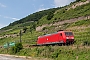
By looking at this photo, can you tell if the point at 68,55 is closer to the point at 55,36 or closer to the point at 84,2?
the point at 55,36

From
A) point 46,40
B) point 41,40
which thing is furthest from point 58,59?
point 41,40

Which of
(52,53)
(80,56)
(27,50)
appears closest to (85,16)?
(27,50)

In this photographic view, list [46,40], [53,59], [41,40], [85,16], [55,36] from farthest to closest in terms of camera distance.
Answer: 1. [85,16]
2. [41,40]
3. [46,40]
4. [55,36]
5. [53,59]

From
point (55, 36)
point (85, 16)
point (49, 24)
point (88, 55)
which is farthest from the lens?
point (49, 24)

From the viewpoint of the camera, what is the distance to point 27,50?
63969 millimetres

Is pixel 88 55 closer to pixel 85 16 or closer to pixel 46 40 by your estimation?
pixel 46 40

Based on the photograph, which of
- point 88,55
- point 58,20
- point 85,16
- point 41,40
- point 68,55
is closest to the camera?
point 88,55

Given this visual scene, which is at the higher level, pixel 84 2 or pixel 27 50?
pixel 84 2

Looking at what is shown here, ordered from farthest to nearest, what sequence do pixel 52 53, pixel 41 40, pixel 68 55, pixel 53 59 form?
pixel 41 40
pixel 52 53
pixel 53 59
pixel 68 55

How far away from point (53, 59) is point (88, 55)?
385 inches

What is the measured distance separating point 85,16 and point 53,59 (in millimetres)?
48857

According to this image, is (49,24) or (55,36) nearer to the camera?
(55,36)

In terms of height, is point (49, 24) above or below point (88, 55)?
above

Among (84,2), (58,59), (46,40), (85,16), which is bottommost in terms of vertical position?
(58,59)
